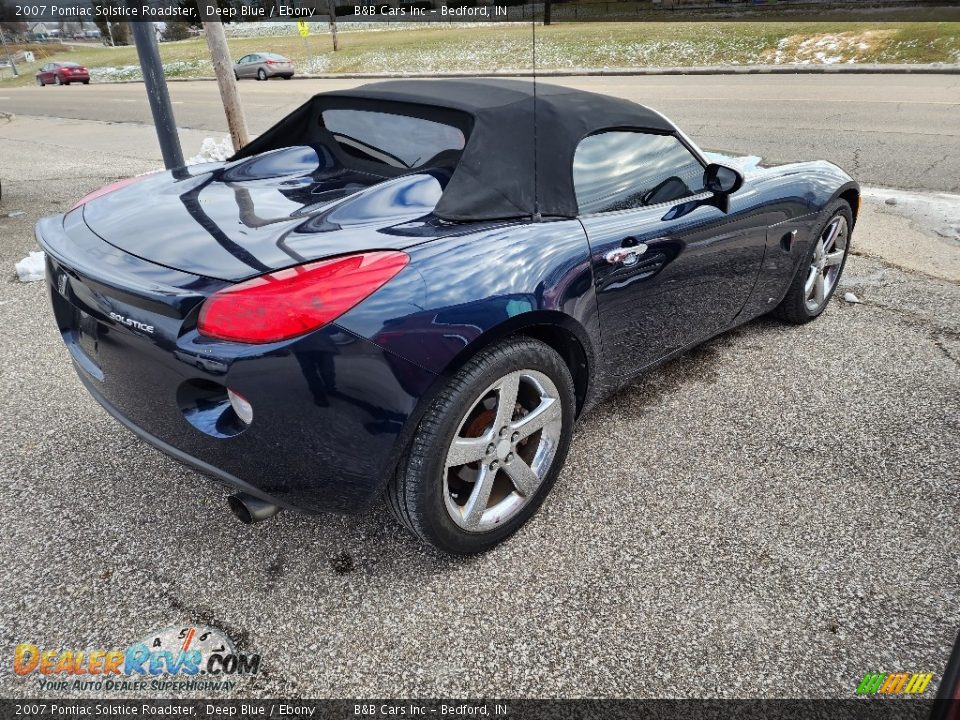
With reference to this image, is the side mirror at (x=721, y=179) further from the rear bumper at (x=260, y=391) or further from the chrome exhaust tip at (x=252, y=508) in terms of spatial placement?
the chrome exhaust tip at (x=252, y=508)

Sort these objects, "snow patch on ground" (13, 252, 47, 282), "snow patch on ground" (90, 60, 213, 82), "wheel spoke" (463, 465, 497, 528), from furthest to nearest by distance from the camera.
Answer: "snow patch on ground" (90, 60, 213, 82), "snow patch on ground" (13, 252, 47, 282), "wheel spoke" (463, 465, 497, 528)

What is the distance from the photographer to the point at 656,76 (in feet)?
63.6

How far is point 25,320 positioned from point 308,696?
356 cm

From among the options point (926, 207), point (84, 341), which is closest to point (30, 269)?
point (84, 341)

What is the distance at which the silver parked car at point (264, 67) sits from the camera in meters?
26.9

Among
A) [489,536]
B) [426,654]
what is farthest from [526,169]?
[426,654]

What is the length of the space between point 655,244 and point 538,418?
883 mm

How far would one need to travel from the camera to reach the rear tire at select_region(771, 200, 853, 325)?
12.5ft

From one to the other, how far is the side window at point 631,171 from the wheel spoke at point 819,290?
1.41 meters

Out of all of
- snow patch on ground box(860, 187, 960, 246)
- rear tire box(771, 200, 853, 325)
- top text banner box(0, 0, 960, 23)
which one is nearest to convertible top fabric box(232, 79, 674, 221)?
top text banner box(0, 0, 960, 23)

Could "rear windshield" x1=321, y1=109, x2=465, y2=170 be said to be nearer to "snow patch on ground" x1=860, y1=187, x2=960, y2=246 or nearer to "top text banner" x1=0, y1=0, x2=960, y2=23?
"top text banner" x1=0, y1=0, x2=960, y2=23

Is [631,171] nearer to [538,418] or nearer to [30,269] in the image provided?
[538,418]

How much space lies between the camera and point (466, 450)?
6.95 feet

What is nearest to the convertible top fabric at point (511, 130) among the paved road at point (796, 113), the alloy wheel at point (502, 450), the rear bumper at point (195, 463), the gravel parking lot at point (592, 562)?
the alloy wheel at point (502, 450)
